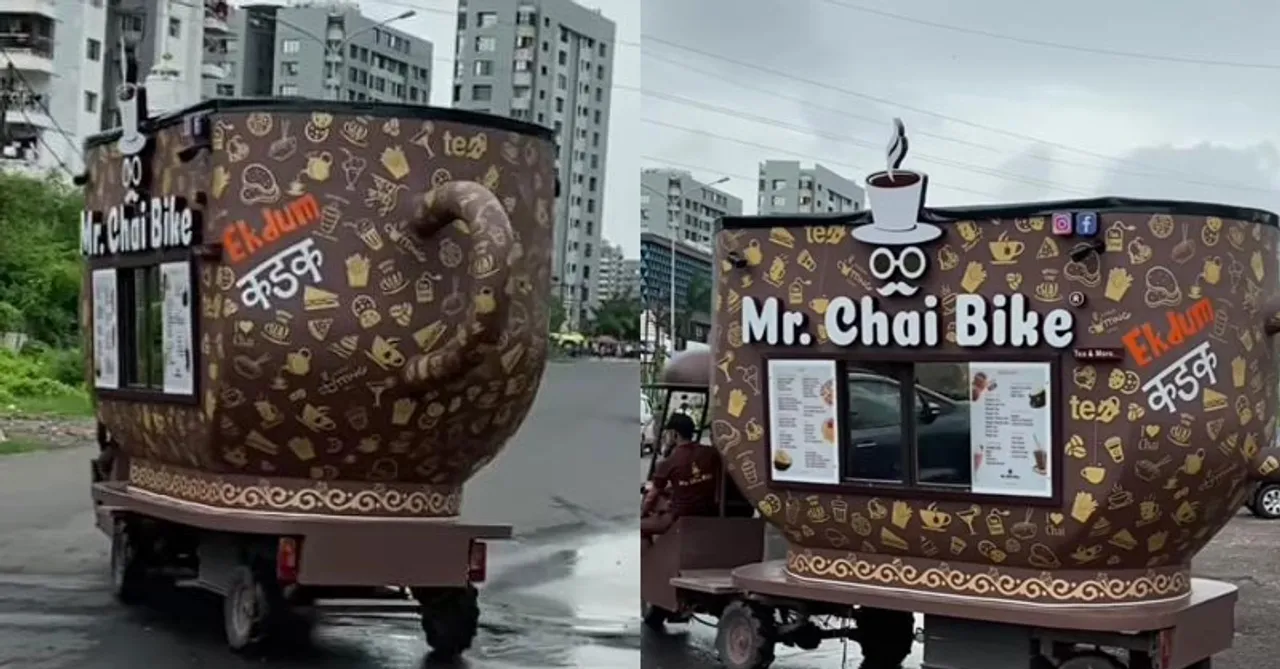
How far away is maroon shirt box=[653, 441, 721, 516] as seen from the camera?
11195 mm

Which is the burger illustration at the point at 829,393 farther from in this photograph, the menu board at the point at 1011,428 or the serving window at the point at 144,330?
the serving window at the point at 144,330

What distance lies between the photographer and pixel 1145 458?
8.84 m

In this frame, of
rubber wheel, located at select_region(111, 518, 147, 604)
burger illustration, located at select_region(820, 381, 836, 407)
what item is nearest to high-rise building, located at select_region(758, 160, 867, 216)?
burger illustration, located at select_region(820, 381, 836, 407)

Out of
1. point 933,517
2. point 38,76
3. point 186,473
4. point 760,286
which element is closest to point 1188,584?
point 933,517

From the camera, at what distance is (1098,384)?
29.1ft

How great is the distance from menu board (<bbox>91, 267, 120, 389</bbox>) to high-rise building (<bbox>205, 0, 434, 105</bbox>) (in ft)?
4.41

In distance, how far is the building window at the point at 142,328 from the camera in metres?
10.5

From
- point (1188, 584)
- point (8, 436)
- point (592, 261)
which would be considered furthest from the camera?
point (8, 436)

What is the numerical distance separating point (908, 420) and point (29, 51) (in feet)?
65.7

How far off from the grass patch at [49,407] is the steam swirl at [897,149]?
16940 mm

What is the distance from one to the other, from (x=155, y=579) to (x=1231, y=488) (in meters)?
6.33

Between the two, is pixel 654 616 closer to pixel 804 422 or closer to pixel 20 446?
pixel 804 422

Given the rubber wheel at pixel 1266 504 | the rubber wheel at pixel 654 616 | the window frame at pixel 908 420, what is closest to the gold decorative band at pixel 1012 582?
the window frame at pixel 908 420

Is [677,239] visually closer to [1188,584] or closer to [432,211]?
[432,211]
